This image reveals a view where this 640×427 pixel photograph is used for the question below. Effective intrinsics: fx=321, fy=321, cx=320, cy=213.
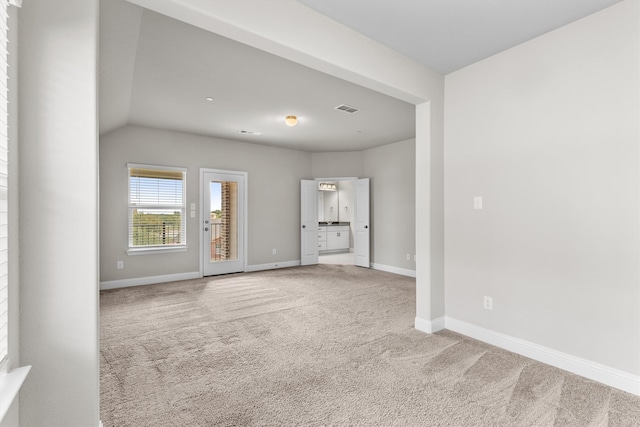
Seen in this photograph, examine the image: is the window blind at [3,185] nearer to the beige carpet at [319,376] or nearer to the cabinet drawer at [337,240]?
the beige carpet at [319,376]

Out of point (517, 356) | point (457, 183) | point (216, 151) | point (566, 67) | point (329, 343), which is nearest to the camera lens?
point (566, 67)

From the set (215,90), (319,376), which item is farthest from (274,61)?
(319,376)

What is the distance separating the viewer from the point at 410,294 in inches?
187

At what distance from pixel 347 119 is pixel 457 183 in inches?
90.5

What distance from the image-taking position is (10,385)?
112cm

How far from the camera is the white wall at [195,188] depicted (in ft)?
16.7

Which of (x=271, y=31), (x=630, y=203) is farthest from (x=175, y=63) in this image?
(x=630, y=203)

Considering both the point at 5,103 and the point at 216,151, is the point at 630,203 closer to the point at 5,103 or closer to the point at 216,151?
the point at 5,103

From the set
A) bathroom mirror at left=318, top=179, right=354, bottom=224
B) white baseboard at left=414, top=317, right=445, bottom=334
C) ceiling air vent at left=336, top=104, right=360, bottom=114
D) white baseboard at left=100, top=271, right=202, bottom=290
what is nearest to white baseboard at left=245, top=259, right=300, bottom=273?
white baseboard at left=100, top=271, right=202, bottom=290

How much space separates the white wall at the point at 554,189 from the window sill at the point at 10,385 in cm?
321

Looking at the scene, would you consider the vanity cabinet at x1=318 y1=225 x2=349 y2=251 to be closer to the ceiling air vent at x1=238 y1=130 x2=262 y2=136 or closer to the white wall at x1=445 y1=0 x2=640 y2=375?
the ceiling air vent at x1=238 y1=130 x2=262 y2=136

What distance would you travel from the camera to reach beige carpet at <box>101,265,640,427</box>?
1900mm

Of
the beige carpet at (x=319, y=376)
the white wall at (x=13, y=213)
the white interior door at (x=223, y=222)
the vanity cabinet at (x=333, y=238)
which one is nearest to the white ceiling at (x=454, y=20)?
the white wall at (x=13, y=213)

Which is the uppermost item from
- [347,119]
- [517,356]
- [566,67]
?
[347,119]
